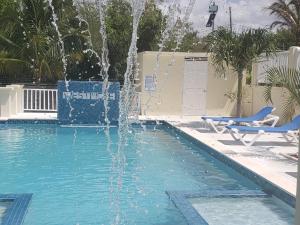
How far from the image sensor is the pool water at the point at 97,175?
5.79m

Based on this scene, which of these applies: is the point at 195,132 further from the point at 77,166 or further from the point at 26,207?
the point at 26,207

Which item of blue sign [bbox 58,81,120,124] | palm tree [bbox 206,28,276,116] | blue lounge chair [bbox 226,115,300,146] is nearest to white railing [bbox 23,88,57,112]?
blue sign [bbox 58,81,120,124]

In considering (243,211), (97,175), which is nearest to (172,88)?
(97,175)

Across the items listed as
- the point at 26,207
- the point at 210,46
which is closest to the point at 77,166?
the point at 26,207

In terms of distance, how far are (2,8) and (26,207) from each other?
1676cm

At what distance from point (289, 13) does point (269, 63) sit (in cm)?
1483

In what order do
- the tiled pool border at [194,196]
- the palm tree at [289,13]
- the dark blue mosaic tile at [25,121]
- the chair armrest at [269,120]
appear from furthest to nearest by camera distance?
the palm tree at [289,13]
the dark blue mosaic tile at [25,121]
the chair armrest at [269,120]
the tiled pool border at [194,196]

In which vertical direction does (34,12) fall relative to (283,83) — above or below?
above

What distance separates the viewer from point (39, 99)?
640 inches

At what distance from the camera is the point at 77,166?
8.62 meters

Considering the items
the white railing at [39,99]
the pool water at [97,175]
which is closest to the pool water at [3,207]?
the pool water at [97,175]

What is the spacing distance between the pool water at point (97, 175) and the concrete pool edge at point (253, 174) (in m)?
0.12

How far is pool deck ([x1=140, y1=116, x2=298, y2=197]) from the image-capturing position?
690cm

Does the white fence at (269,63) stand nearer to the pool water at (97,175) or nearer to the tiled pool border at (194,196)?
the pool water at (97,175)
